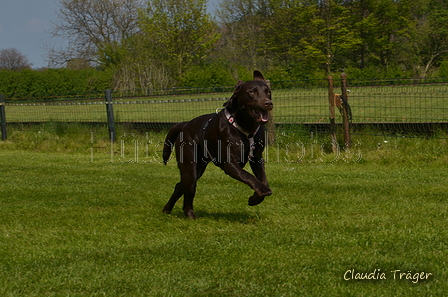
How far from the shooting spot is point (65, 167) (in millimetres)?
11820

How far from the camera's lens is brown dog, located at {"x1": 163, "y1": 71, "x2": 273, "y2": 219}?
532 cm

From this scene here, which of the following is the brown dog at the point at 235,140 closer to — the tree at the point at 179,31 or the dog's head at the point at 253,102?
the dog's head at the point at 253,102

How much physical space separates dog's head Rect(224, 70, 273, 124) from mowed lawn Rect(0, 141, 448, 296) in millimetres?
1204

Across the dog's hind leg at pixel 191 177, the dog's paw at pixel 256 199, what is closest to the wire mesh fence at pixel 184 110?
the dog's hind leg at pixel 191 177

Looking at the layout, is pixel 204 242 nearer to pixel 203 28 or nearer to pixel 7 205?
pixel 7 205

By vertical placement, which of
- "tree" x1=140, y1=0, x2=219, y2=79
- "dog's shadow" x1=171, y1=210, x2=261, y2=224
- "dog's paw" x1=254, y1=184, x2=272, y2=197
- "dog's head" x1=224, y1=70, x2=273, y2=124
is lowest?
"dog's shadow" x1=171, y1=210, x2=261, y2=224

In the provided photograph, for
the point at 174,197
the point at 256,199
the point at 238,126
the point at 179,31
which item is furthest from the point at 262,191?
the point at 179,31

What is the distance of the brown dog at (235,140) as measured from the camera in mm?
5320

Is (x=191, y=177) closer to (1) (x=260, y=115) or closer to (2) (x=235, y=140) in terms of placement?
(2) (x=235, y=140)

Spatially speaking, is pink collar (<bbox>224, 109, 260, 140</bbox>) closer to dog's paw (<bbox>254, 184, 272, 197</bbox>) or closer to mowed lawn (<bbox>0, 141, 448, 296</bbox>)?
dog's paw (<bbox>254, 184, 272, 197</bbox>)

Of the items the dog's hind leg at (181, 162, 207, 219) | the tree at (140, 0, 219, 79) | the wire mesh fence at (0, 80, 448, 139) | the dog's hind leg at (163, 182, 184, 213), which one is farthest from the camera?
the tree at (140, 0, 219, 79)

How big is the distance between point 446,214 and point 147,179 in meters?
5.39

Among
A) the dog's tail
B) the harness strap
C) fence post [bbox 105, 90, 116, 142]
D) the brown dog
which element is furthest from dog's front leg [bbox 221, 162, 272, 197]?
fence post [bbox 105, 90, 116, 142]

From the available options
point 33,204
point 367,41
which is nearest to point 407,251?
point 33,204
